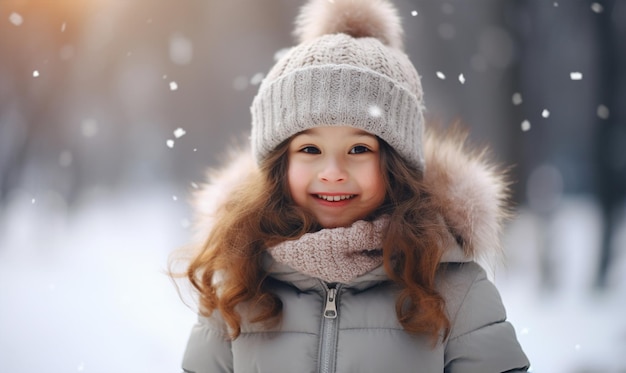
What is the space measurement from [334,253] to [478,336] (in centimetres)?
32

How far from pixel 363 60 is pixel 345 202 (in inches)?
11.6

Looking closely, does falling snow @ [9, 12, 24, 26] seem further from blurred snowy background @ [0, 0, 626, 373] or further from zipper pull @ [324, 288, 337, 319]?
zipper pull @ [324, 288, 337, 319]

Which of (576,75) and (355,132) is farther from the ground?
(576,75)

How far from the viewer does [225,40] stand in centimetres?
205

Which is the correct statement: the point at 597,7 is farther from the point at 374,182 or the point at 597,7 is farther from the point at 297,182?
the point at 297,182

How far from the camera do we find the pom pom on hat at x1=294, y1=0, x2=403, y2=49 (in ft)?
4.69

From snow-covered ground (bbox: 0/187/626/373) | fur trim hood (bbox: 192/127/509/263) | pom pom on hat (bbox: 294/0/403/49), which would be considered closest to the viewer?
fur trim hood (bbox: 192/127/509/263)

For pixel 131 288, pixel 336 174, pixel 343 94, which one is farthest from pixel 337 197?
pixel 131 288

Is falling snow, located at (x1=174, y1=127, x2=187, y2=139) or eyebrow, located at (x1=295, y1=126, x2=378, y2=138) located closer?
eyebrow, located at (x1=295, y1=126, x2=378, y2=138)

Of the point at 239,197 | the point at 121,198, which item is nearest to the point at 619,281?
the point at 239,197

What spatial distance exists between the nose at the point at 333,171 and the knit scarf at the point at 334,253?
0.32 ft

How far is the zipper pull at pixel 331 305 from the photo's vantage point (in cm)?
121

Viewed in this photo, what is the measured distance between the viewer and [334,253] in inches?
48.1

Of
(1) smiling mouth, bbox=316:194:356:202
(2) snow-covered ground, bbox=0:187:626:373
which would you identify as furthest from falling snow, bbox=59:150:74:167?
(1) smiling mouth, bbox=316:194:356:202
